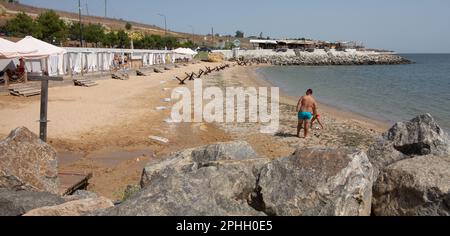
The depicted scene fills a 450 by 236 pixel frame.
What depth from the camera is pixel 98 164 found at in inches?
375

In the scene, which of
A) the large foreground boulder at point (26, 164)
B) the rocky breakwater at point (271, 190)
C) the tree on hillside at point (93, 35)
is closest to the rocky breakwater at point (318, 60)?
the tree on hillside at point (93, 35)

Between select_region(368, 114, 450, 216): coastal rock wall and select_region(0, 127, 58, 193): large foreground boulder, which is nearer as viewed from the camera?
select_region(368, 114, 450, 216): coastal rock wall

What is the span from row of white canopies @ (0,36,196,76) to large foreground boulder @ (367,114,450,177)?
1668 cm

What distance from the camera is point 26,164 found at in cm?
568

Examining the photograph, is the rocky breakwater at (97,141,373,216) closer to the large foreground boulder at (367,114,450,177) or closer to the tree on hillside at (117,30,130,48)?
the large foreground boulder at (367,114,450,177)

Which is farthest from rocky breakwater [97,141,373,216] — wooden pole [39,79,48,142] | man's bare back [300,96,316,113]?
man's bare back [300,96,316,113]

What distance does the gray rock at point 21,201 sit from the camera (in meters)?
4.35

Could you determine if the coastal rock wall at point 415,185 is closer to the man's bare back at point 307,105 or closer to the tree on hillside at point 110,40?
the man's bare back at point 307,105


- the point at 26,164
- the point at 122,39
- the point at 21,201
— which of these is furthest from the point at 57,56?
the point at 122,39

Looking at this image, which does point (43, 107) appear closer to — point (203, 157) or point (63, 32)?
point (203, 157)

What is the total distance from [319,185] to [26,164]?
4145 millimetres

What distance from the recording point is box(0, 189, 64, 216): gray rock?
435cm

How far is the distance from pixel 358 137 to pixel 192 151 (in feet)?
31.3
